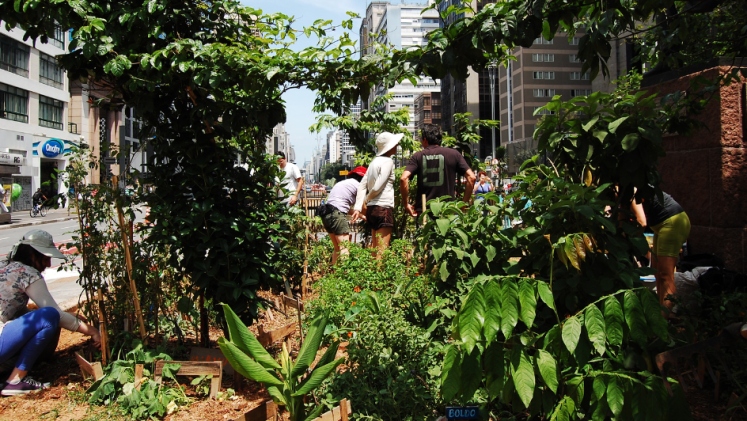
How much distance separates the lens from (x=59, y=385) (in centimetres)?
368

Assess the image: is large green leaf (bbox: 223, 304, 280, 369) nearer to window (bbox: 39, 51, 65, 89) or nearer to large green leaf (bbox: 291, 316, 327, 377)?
large green leaf (bbox: 291, 316, 327, 377)

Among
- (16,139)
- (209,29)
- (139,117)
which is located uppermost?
(16,139)

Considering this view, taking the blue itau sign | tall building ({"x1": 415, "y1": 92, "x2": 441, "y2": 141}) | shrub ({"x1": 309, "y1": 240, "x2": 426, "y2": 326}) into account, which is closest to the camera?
shrub ({"x1": 309, "y1": 240, "x2": 426, "y2": 326})

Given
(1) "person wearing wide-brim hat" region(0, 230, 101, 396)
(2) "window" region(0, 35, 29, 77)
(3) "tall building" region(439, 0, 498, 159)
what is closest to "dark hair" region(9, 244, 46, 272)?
(1) "person wearing wide-brim hat" region(0, 230, 101, 396)

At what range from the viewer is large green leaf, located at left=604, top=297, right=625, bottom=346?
1.77 metres

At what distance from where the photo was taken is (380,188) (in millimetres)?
5574

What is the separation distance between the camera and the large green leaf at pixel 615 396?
1.70 meters

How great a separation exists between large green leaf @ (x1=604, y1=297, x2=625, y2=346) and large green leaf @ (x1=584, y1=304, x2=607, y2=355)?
0.07 feet

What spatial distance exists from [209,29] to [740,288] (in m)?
4.68

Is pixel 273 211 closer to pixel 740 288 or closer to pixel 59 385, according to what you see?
pixel 59 385

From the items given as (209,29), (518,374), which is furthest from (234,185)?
(518,374)

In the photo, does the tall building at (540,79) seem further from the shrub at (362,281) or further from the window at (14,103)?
the shrub at (362,281)

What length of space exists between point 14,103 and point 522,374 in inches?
1475

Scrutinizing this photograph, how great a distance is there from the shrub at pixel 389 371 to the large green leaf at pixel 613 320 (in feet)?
3.55
